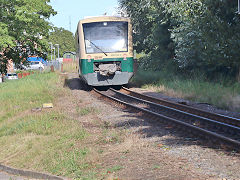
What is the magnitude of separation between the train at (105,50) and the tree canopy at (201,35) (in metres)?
3.42

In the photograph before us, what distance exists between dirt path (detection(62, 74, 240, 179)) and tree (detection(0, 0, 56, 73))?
34.4ft

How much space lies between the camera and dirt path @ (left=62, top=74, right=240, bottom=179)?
5367 millimetres

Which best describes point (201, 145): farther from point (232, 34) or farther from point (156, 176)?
point (232, 34)

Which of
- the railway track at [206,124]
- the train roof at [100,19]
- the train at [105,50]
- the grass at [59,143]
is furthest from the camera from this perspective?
the train roof at [100,19]

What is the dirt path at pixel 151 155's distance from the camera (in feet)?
17.6

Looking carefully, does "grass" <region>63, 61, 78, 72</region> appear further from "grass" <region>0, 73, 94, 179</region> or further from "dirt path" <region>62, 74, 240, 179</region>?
"dirt path" <region>62, 74, 240, 179</region>

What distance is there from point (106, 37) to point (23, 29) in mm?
4617

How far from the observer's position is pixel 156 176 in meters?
5.23

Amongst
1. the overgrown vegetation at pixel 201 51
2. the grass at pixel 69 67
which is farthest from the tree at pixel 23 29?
the grass at pixel 69 67

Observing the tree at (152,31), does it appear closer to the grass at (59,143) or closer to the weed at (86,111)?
the weed at (86,111)

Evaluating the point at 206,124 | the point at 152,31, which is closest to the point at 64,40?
the point at 152,31

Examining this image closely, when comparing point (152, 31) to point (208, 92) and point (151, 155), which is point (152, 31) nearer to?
point (208, 92)

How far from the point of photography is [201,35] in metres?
18.3

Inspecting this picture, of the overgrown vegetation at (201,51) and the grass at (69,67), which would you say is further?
the grass at (69,67)
